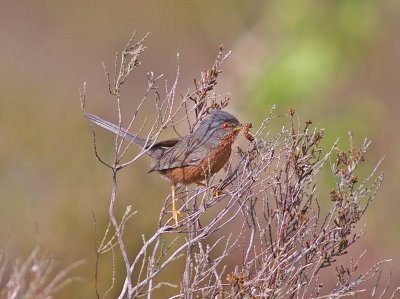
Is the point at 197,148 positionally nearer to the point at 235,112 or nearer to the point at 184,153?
the point at 184,153

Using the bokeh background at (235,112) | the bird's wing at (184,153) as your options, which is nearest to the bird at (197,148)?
the bird's wing at (184,153)

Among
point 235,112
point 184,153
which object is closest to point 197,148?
point 184,153

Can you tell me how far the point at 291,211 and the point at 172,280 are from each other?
10.5 ft

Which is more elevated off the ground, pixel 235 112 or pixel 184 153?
pixel 235 112

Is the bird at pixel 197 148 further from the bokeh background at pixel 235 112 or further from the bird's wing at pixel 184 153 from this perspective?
the bokeh background at pixel 235 112

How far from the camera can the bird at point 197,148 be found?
5664 millimetres

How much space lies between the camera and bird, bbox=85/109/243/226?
5.66 metres

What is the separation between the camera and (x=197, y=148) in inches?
230

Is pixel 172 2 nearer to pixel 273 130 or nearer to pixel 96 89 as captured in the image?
pixel 96 89

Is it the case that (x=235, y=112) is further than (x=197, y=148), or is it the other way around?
(x=235, y=112)

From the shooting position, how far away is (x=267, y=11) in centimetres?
1123

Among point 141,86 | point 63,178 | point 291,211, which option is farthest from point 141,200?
point 141,86

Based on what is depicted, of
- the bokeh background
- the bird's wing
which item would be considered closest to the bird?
the bird's wing

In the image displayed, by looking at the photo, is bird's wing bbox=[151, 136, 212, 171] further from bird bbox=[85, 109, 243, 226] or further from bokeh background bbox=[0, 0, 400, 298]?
bokeh background bbox=[0, 0, 400, 298]
